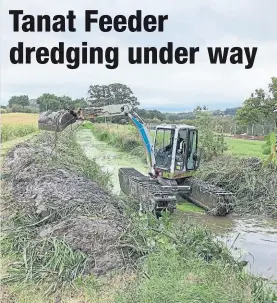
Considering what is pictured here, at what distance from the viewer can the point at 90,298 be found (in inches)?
202

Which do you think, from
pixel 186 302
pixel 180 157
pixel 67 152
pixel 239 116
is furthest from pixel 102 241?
pixel 239 116

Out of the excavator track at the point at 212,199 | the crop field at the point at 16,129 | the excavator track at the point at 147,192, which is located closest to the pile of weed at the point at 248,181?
the excavator track at the point at 212,199

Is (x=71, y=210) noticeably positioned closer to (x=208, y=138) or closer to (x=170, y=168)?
(x=170, y=168)

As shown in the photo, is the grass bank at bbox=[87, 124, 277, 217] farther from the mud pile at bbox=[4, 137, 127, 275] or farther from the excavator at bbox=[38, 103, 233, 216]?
the mud pile at bbox=[4, 137, 127, 275]

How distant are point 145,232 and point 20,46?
2724mm

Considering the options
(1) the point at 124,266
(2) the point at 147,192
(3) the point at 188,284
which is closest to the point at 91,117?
(2) the point at 147,192

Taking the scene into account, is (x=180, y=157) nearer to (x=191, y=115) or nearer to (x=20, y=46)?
(x=20, y=46)

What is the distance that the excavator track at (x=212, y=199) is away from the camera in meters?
11.1


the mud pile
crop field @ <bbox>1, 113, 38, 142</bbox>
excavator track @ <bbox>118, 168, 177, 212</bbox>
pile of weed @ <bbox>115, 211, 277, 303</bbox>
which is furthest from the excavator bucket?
crop field @ <bbox>1, 113, 38, 142</bbox>

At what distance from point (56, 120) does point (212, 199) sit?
4.13 metres

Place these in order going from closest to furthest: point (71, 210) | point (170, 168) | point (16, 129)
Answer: point (71, 210) → point (170, 168) → point (16, 129)

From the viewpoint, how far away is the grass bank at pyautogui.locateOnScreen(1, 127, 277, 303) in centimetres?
505

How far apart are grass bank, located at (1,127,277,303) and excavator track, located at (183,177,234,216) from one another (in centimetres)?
403

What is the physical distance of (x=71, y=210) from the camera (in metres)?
6.91
